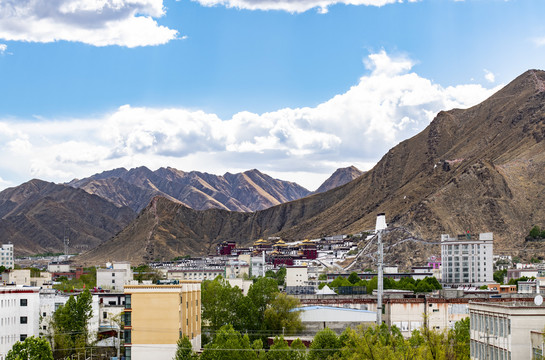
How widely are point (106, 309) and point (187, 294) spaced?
36.8m

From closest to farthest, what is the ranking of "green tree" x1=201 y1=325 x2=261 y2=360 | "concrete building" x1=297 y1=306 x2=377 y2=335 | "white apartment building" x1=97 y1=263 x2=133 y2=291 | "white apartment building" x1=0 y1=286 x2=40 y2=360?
"green tree" x1=201 y1=325 x2=261 y2=360 → "white apartment building" x1=0 y1=286 x2=40 y2=360 → "concrete building" x1=297 y1=306 x2=377 y2=335 → "white apartment building" x1=97 y1=263 x2=133 y2=291

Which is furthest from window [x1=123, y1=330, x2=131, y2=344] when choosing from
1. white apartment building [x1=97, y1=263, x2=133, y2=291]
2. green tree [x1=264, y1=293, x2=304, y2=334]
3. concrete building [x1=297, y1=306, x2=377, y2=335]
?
white apartment building [x1=97, y1=263, x2=133, y2=291]

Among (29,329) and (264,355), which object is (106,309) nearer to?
(29,329)

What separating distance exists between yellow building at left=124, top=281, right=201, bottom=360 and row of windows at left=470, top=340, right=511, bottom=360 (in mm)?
30652

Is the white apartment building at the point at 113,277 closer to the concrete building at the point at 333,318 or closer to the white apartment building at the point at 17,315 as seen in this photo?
the concrete building at the point at 333,318

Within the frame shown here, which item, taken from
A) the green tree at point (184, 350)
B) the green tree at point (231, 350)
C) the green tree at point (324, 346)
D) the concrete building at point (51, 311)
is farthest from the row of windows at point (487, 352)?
the concrete building at point (51, 311)

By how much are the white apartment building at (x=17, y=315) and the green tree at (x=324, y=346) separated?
99.4 ft

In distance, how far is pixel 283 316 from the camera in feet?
342

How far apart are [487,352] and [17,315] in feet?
181

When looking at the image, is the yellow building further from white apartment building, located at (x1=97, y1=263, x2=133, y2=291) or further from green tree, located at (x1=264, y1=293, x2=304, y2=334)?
white apartment building, located at (x1=97, y1=263, x2=133, y2=291)

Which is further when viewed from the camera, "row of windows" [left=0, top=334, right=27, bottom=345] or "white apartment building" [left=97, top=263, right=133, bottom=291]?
"white apartment building" [left=97, top=263, right=133, bottom=291]

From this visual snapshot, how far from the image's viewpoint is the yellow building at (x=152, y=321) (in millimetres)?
A: 77312

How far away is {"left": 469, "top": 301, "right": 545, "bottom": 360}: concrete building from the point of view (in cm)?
4709

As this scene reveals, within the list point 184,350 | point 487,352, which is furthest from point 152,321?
point 487,352
